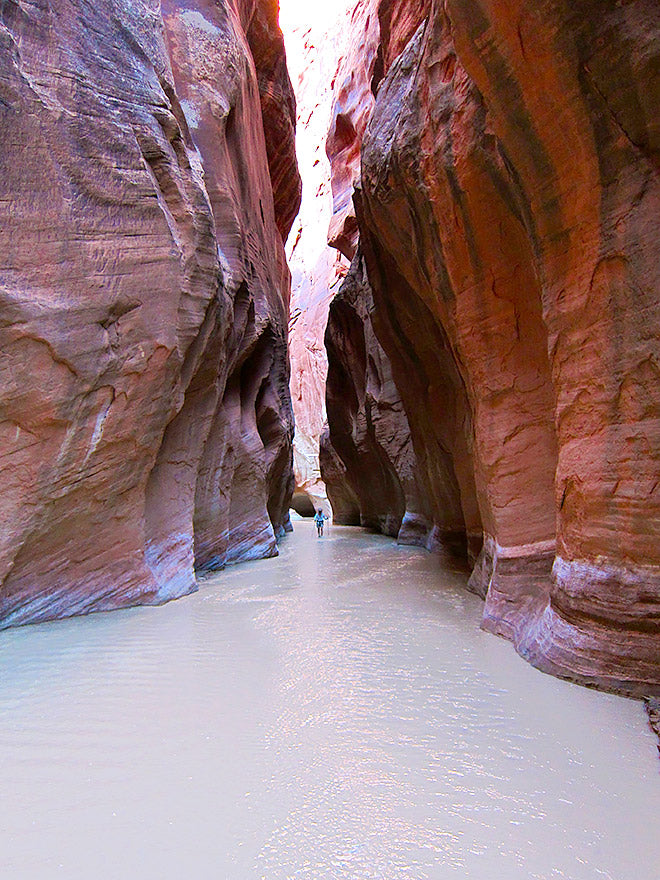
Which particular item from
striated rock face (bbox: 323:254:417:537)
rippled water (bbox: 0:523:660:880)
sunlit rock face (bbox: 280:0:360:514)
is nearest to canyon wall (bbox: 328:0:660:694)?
rippled water (bbox: 0:523:660:880)

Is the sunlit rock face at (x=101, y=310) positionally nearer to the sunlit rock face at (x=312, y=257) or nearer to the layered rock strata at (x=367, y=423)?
the layered rock strata at (x=367, y=423)

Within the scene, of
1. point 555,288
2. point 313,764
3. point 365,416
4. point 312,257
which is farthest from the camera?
point 312,257

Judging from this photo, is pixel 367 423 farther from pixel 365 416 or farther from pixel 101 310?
pixel 101 310

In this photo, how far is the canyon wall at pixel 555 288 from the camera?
3.07 metres

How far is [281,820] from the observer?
185cm

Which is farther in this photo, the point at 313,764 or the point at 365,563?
the point at 365,563

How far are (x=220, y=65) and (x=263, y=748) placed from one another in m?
9.83

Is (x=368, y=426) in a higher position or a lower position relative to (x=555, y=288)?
lower

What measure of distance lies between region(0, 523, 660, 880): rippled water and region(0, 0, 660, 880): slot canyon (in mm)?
14

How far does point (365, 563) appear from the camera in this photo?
921 cm

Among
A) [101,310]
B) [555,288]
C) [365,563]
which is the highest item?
[101,310]

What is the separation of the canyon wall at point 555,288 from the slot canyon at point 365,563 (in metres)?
0.02

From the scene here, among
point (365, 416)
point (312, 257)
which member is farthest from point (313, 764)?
point (312, 257)

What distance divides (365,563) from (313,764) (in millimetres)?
7048
